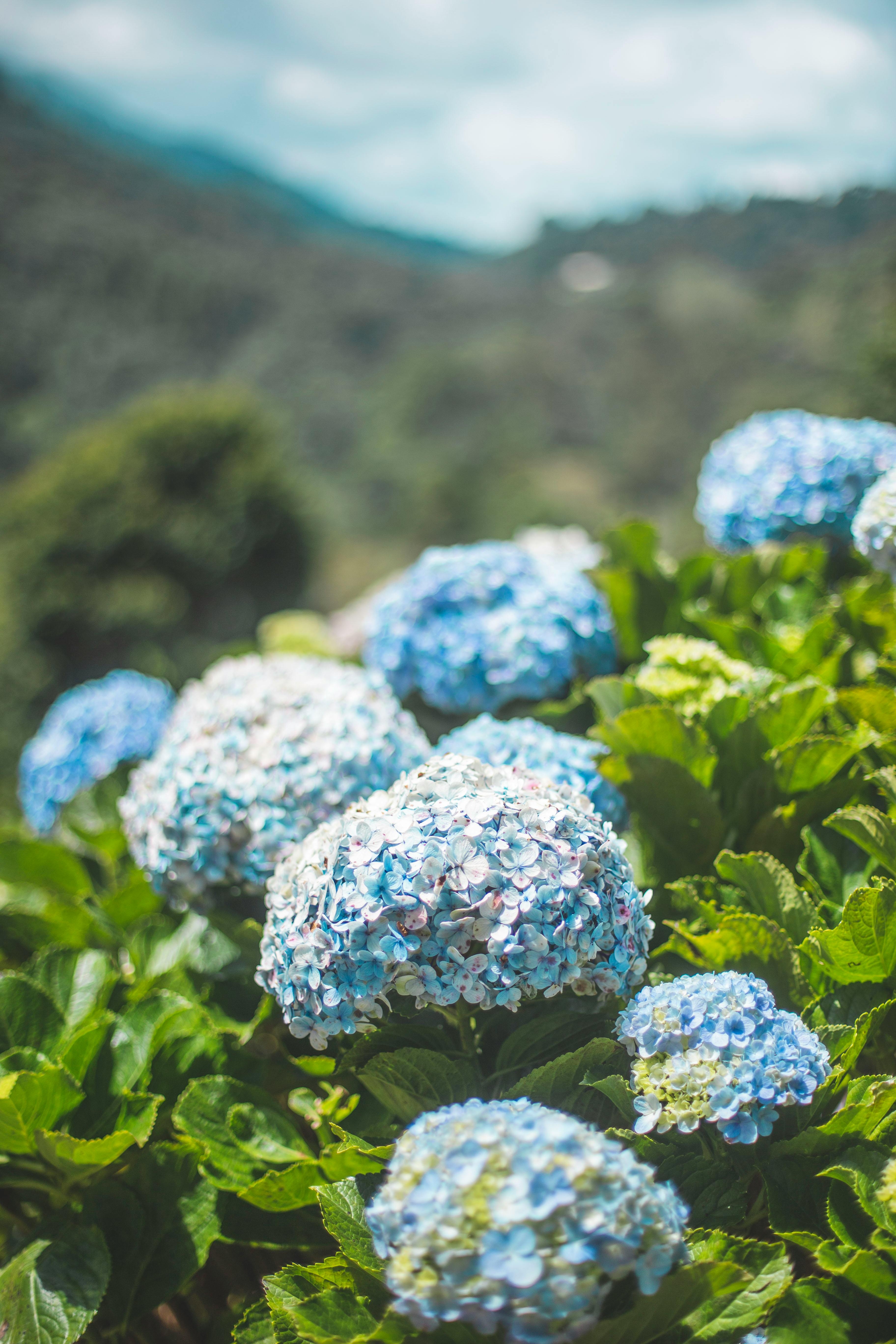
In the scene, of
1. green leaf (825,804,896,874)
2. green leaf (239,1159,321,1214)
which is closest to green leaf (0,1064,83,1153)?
green leaf (239,1159,321,1214)

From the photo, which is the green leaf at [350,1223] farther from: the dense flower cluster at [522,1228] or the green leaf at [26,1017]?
the green leaf at [26,1017]

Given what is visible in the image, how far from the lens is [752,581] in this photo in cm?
266

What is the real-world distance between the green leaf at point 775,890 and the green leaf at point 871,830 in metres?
0.13

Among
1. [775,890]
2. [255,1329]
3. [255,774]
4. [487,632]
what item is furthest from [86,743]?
[775,890]

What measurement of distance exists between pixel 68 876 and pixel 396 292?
57312 millimetres

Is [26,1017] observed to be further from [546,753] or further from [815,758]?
[815,758]

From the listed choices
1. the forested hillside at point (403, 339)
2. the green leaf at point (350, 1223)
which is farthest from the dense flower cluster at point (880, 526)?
the forested hillside at point (403, 339)

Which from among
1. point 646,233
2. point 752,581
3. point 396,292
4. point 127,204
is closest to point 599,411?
point 646,233

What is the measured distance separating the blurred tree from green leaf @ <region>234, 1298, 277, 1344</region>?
292 inches

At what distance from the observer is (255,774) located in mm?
1894

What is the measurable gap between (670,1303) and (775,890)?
2.34 feet

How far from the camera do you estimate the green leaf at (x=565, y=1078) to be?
4.36ft

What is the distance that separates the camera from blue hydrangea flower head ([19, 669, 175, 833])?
10.1 feet

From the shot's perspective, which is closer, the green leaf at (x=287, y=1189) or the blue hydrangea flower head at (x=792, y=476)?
the green leaf at (x=287, y=1189)
